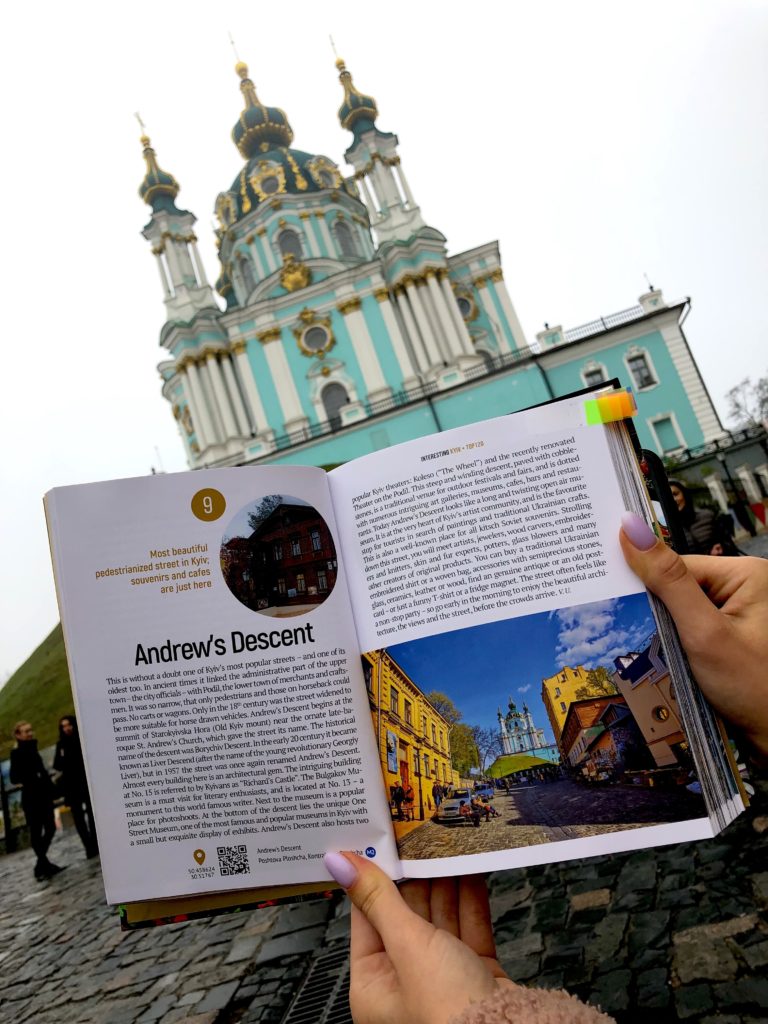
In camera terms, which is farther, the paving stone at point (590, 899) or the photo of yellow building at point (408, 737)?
the paving stone at point (590, 899)

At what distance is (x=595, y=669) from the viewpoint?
5.29 feet

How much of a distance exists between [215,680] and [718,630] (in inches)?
45.6

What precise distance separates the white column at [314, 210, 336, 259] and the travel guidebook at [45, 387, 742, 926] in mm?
34926

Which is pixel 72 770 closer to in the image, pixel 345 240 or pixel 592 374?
pixel 592 374

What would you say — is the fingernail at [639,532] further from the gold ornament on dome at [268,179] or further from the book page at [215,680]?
the gold ornament on dome at [268,179]

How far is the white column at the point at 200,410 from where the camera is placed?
105 ft

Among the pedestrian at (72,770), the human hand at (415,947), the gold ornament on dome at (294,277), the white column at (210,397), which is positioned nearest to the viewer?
the human hand at (415,947)

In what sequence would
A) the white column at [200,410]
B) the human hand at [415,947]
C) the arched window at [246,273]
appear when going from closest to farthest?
the human hand at [415,947]
the white column at [200,410]
the arched window at [246,273]

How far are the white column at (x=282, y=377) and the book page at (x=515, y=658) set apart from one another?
29456mm

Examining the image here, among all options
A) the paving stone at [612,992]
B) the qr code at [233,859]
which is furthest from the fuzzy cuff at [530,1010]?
the paving stone at [612,992]

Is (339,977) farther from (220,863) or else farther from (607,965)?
(220,863)

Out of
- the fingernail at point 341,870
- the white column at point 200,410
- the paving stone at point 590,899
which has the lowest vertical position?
the paving stone at point 590,899

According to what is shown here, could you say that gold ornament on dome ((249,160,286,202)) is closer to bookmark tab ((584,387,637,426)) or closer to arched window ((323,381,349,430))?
arched window ((323,381,349,430))

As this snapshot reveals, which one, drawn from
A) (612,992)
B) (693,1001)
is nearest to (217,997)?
(612,992)
